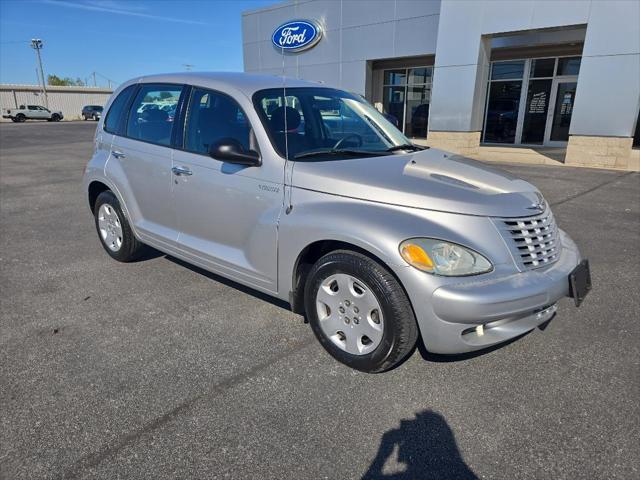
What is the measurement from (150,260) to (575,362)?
4.07m

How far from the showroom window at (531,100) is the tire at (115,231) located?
16.8m

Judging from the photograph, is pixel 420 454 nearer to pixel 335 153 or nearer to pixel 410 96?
pixel 335 153

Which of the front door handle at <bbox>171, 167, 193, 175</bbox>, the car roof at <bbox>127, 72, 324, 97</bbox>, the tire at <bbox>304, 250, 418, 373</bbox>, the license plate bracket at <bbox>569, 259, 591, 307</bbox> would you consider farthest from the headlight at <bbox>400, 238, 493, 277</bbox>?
the front door handle at <bbox>171, 167, 193, 175</bbox>

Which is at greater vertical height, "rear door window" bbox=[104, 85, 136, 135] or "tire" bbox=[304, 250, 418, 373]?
"rear door window" bbox=[104, 85, 136, 135]

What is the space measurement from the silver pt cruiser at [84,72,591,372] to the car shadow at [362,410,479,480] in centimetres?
41

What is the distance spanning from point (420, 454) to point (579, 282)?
1.53 meters

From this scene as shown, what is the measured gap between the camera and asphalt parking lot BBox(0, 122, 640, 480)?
2.18m

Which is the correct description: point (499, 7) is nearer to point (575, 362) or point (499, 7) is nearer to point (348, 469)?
point (575, 362)

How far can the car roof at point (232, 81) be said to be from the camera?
3514 millimetres

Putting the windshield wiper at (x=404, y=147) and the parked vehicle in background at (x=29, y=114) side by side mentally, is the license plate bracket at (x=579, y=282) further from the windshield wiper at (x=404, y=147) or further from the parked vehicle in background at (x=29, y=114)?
the parked vehicle in background at (x=29, y=114)

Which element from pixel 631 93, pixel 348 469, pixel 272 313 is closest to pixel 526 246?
pixel 348 469

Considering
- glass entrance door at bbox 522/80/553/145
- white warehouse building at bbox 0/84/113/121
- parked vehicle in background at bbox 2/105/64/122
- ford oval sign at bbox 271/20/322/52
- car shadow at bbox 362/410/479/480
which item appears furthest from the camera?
white warehouse building at bbox 0/84/113/121

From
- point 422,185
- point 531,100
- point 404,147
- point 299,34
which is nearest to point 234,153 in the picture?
point 422,185

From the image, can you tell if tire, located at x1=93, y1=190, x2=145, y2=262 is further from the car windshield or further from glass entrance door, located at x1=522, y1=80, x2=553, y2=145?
glass entrance door, located at x1=522, y1=80, x2=553, y2=145
